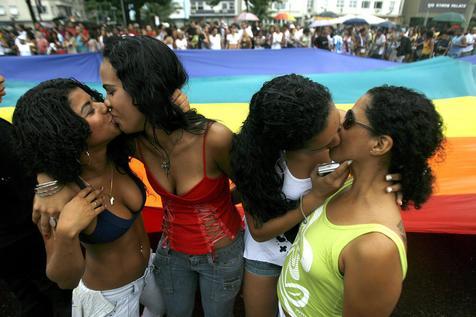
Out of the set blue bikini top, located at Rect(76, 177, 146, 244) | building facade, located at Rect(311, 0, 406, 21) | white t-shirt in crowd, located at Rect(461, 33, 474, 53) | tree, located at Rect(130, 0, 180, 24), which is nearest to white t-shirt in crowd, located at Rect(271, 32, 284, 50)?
white t-shirt in crowd, located at Rect(461, 33, 474, 53)

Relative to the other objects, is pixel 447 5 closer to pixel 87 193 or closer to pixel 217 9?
pixel 217 9

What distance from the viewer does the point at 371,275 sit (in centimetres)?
99

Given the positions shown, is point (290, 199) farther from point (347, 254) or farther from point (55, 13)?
point (55, 13)

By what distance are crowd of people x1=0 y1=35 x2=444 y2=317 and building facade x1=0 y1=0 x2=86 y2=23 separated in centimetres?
3108

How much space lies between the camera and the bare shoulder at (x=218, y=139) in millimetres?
1454

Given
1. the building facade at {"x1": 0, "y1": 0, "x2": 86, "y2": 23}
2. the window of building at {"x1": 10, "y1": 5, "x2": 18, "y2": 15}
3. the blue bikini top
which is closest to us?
the blue bikini top

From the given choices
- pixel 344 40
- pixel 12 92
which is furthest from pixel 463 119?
pixel 344 40

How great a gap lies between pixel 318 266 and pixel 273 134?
0.52m

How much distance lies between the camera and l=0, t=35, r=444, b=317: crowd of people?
1.09 m

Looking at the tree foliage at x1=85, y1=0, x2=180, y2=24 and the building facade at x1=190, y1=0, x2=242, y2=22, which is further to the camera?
the building facade at x1=190, y1=0, x2=242, y2=22

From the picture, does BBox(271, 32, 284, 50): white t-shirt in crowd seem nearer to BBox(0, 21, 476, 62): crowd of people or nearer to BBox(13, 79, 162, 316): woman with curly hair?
BBox(0, 21, 476, 62): crowd of people

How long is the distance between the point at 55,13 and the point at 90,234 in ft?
184

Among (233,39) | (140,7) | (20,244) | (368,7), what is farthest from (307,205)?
(368,7)

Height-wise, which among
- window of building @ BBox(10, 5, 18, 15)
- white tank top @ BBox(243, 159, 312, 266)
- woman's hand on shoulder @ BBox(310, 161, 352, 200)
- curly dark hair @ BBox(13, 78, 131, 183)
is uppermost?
window of building @ BBox(10, 5, 18, 15)
